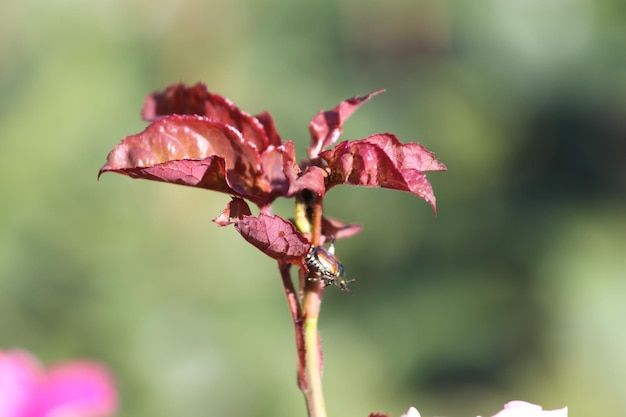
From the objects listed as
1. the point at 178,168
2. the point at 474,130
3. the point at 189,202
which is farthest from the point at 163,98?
the point at 474,130

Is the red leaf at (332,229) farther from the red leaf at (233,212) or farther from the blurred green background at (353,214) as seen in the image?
the blurred green background at (353,214)

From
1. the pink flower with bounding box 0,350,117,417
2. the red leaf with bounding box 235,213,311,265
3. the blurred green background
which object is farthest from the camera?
the blurred green background

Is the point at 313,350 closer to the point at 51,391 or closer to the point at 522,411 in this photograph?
the point at 522,411

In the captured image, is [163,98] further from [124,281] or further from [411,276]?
[411,276]

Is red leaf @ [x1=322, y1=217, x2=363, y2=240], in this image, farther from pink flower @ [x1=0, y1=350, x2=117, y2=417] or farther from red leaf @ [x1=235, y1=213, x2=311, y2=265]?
pink flower @ [x1=0, y1=350, x2=117, y2=417]

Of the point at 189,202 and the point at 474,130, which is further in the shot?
the point at 474,130

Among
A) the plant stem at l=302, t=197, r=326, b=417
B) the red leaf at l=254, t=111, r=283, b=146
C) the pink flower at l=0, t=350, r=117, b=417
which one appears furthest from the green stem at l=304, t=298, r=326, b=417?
the pink flower at l=0, t=350, r=117, b=417

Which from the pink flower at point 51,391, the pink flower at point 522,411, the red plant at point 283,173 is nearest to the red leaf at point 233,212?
the red plant at point 283,173
